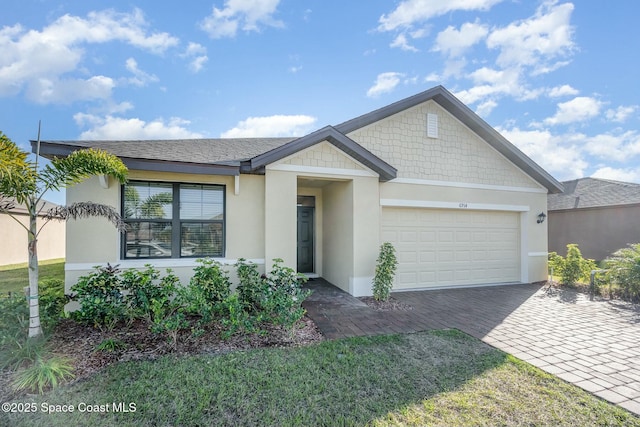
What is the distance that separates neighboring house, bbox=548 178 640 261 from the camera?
1287 centimetres

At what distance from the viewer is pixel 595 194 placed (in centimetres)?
1480

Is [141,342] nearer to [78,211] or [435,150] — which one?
[78,211]

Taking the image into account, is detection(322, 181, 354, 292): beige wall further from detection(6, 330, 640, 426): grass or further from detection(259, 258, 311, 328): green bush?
detection(6, 330, 640, 426): grass

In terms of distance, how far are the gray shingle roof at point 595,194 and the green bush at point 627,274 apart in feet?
24.1

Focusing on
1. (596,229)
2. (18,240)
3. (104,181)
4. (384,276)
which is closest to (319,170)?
(384,276)

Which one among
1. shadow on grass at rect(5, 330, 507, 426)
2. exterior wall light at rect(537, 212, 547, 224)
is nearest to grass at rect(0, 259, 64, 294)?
shadow on grass at rect(5, 330, 507, 426)

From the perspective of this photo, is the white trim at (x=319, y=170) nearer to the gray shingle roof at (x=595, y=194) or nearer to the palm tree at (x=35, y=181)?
the palm tree at (x=35, y=181)

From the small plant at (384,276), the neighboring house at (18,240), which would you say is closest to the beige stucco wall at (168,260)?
the small plant at (384,276)

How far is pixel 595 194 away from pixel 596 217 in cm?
164

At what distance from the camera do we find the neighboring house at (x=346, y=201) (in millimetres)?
6301

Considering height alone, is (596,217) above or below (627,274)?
above

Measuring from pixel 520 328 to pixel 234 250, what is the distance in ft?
20.5

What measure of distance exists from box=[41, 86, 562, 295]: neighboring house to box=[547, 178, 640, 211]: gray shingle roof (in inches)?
Answer: 281

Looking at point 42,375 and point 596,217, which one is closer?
point 42,375
